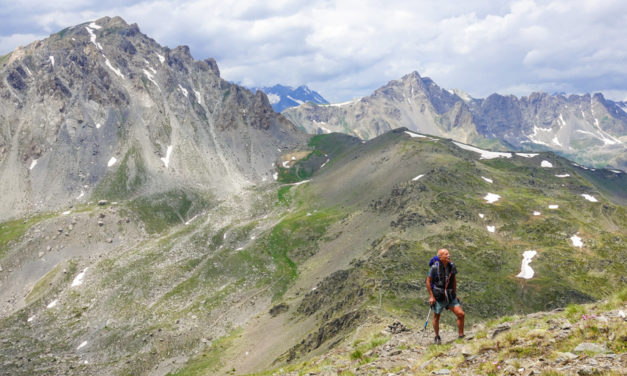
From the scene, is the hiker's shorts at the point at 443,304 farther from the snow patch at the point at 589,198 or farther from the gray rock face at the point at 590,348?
the snow patch at the point at 589,198

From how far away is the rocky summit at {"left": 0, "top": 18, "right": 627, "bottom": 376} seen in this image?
22.1 metres

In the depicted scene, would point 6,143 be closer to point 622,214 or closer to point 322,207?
point 322,207

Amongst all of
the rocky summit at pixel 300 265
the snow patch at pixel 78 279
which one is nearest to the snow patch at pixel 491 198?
the rocky summit at pixel 300 265

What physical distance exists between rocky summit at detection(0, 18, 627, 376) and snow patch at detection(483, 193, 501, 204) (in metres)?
0.75

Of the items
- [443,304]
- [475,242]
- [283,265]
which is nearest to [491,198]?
[475,242]

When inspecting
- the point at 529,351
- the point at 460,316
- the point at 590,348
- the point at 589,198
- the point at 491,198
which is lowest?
the point at 589,198

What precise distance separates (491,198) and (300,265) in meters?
57.5

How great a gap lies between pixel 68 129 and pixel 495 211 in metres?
197

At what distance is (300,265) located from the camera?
11394 cm

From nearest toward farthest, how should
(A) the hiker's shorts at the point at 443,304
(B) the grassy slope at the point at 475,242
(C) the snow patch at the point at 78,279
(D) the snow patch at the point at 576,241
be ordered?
1. (A) the hiker's shorts at the point at 443,304
2. (B) the grassy slope at the point at 475,242
3. (D) the snow patch at the point at 576,241
4. (C) the snow patch at the point at 78,279

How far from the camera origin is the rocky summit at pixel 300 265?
872 inches

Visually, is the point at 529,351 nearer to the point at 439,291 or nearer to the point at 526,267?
the point at 439,291

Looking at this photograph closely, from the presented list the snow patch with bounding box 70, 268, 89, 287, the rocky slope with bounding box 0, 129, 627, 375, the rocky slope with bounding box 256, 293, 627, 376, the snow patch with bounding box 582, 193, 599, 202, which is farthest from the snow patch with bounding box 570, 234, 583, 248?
the snow patch with bounding box 70, 268, 89, 287

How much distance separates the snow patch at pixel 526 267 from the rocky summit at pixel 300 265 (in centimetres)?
52
